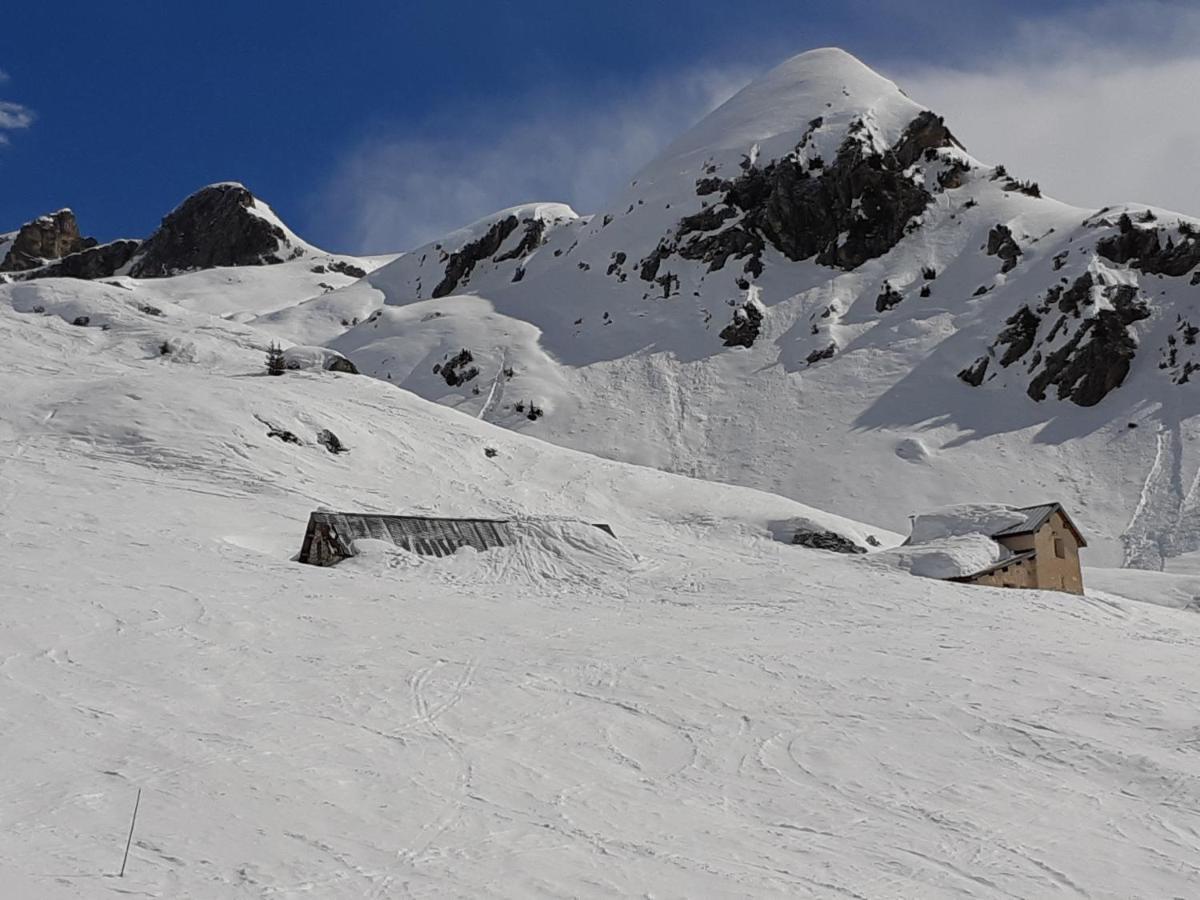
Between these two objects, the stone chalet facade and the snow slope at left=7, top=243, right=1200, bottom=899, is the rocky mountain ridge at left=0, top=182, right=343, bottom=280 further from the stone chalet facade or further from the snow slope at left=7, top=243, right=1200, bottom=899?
the stone chalet facade

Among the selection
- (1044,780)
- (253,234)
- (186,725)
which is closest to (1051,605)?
(1044,780)

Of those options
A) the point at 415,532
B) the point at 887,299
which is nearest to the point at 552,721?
the point at 415,532

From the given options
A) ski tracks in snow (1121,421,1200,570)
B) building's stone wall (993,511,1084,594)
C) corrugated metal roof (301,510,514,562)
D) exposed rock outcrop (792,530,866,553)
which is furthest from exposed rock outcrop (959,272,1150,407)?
corrugated metal roof (301,510,514,562)

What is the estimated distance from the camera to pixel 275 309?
4515 inches

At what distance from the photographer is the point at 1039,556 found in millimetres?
31469

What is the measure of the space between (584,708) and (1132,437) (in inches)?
2001

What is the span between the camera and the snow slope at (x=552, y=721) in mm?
8258

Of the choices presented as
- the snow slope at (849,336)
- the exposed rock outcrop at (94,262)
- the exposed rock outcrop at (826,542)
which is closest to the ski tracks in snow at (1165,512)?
the snow slope at (849,336)

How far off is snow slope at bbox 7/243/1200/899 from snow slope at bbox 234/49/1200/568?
2823 centimetres

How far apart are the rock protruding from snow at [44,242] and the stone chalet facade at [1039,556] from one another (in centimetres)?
13996

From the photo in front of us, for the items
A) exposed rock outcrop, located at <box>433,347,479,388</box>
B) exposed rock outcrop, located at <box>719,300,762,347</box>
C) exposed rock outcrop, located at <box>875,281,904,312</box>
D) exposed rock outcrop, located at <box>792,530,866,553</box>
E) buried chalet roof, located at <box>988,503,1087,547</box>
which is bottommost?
exposed rock outcrop, located at <box>792,530,866,553</box>

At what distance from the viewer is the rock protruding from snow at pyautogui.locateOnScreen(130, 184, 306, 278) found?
143m

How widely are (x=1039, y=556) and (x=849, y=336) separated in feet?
131

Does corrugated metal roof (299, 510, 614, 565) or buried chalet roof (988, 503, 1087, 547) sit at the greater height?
buried chalet roof (988, 503, 1087, 547)
